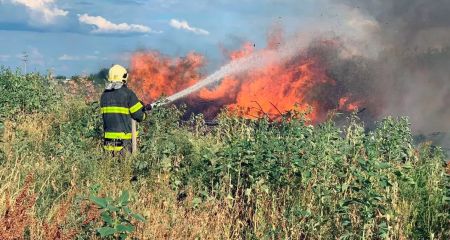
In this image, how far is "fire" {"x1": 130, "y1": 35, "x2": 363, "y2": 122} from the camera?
18141 mm

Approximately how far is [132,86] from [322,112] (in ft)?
25.3

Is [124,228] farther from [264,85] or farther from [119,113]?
[264,85]

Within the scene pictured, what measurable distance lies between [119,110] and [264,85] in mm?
10733

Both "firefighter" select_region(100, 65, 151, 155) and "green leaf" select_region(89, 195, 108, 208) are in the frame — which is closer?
"green leaf" select_region(89, 195, 108, 208)

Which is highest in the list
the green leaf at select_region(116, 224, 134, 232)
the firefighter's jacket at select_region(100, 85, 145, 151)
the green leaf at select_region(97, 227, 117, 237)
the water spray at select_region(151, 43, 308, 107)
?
the water spray at select_region(151, 43, 308, 107)

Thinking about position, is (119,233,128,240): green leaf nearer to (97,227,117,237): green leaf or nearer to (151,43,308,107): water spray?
→ (97,227,117,237): green leaf

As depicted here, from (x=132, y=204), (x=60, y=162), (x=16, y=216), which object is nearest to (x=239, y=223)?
(x=132, y=204)

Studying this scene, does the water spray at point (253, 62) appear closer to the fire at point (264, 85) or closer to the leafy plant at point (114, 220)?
the fire at point (264, 85)

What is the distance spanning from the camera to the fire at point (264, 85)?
714 inches

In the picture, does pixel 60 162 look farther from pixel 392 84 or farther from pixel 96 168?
pixel 392 84

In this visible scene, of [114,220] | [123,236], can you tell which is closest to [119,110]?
[114,220]

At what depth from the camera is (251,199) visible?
5602mm

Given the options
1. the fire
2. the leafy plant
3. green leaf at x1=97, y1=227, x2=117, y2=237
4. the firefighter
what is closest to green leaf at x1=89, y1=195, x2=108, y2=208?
the leafy plant

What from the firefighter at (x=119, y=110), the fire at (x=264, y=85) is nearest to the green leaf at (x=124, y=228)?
the firefighter at (x=119, y=110)
